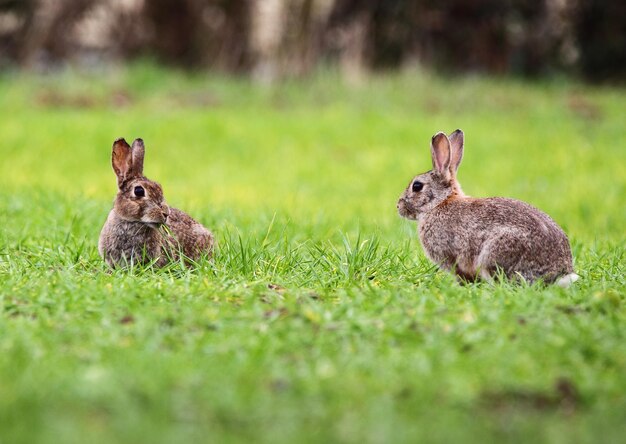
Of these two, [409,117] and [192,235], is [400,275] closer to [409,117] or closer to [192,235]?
[192,235]

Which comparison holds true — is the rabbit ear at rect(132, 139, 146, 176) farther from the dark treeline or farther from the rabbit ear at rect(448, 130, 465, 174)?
the dark treeline

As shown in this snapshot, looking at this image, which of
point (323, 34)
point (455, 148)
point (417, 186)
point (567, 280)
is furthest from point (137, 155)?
point (323, 34)

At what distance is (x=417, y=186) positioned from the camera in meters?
6.79

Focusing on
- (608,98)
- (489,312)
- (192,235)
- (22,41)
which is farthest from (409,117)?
(489,312)

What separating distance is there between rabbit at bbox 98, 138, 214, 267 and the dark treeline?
13.3 m

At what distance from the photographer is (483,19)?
21422 mm

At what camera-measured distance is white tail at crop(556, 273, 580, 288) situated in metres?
5.89

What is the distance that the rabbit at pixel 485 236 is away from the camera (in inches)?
233

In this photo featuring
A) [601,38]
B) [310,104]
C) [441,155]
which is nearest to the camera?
[441,155]

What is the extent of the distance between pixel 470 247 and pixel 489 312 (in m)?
1.09

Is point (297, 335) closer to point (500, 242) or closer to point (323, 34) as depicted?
point (500, 242)

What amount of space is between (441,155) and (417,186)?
0.89 ft

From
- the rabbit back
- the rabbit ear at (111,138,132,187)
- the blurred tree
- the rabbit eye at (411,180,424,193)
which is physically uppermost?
the blurred tree

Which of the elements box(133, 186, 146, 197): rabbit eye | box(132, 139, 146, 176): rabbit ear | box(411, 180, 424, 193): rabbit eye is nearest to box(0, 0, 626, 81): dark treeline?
box(411, 180, 424, 193): rabbit eye
